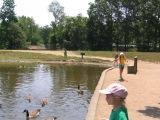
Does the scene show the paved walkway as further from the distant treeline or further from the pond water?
the distant treeline

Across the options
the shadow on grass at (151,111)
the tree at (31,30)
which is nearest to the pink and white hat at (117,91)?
the shadow on grass at (151,111)

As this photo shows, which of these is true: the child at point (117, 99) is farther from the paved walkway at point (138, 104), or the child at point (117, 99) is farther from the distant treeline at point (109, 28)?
the distant treeline at point (109, 28)

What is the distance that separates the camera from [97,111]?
1522 centimetres

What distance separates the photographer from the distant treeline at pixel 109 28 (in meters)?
83.7

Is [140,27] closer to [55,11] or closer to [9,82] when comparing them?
[55,11]

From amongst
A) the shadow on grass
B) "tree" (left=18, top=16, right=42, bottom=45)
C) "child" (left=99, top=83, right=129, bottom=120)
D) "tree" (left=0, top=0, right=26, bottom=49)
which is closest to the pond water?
the shadow on grass

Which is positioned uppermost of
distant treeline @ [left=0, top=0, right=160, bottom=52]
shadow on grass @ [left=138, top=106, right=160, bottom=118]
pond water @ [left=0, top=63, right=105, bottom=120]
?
distant treeline @ [left=0, top=0, right=160, bottom=52]

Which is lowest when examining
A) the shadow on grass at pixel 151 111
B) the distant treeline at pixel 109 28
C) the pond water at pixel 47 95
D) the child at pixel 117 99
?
the pond water at pixel 47 95

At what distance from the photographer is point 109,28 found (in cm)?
8788

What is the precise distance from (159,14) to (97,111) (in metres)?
68.8

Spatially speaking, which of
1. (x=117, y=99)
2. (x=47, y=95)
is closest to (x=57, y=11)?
(x=47, y=95)

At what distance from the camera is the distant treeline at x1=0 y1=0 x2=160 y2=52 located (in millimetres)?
83738

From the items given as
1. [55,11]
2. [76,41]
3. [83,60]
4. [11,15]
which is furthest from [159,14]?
[55,11]

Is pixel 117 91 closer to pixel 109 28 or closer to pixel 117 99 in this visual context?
pixel 117 99
